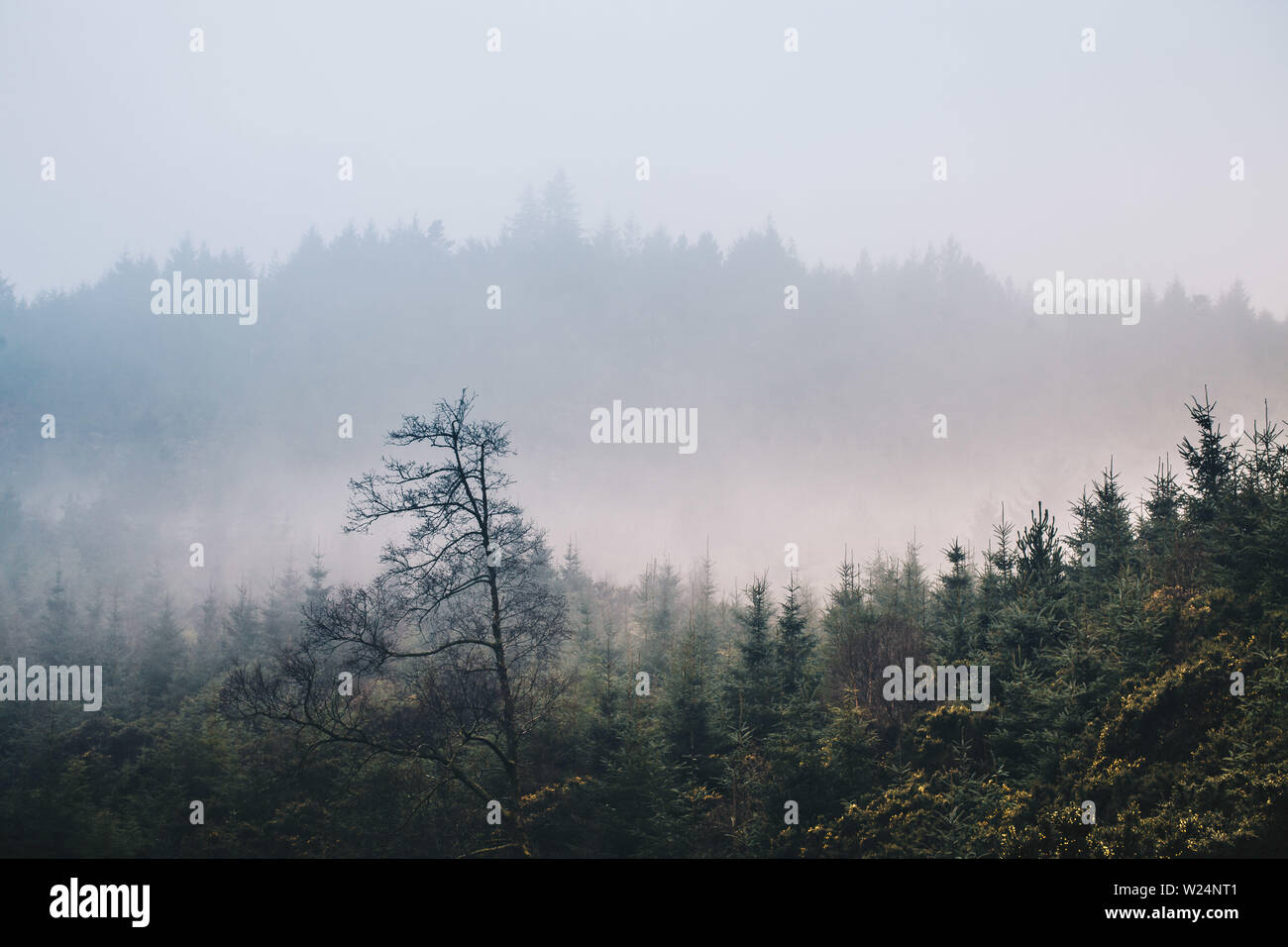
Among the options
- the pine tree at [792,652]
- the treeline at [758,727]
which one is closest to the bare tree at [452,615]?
the treeline at [758,727]

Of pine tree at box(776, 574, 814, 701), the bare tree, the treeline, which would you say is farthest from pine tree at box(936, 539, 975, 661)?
the bare tree

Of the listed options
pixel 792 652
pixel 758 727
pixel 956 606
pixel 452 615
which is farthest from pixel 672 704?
pixel 956 606

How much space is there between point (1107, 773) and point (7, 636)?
50.4m

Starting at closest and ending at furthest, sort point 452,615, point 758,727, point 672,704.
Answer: point 452,615 < point 758,727 < point 672,704

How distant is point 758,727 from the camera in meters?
18.5

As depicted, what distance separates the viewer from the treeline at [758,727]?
13.8 meters

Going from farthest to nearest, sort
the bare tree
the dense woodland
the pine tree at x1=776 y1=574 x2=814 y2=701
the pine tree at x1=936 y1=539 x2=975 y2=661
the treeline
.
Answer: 1. the pine tree at x1=776 y1=574 x2=814 y2=701
2. the pine tree at x1=936 y1=539 x2=975 y2=661
3. the bare tree
4. the dense woodland
5. the treeline

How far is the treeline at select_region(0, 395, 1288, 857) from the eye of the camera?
1384 centimetres

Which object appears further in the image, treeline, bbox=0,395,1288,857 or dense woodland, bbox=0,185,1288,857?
dense woodland, bbox=0,185,1288,857

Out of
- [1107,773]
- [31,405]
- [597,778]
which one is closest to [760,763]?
[597,778]

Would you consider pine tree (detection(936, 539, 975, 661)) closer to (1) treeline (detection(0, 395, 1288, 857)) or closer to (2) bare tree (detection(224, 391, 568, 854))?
(1) treeline (detection(0, 395, 1288, 857))

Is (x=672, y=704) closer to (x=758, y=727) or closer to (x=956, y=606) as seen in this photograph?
(x=758, y=727)

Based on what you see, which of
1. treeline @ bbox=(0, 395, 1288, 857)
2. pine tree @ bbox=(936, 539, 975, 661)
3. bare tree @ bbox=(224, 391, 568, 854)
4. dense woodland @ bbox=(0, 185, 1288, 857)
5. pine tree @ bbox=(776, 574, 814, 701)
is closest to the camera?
treeline @ bbox=(0, 395, 1288, 857)
